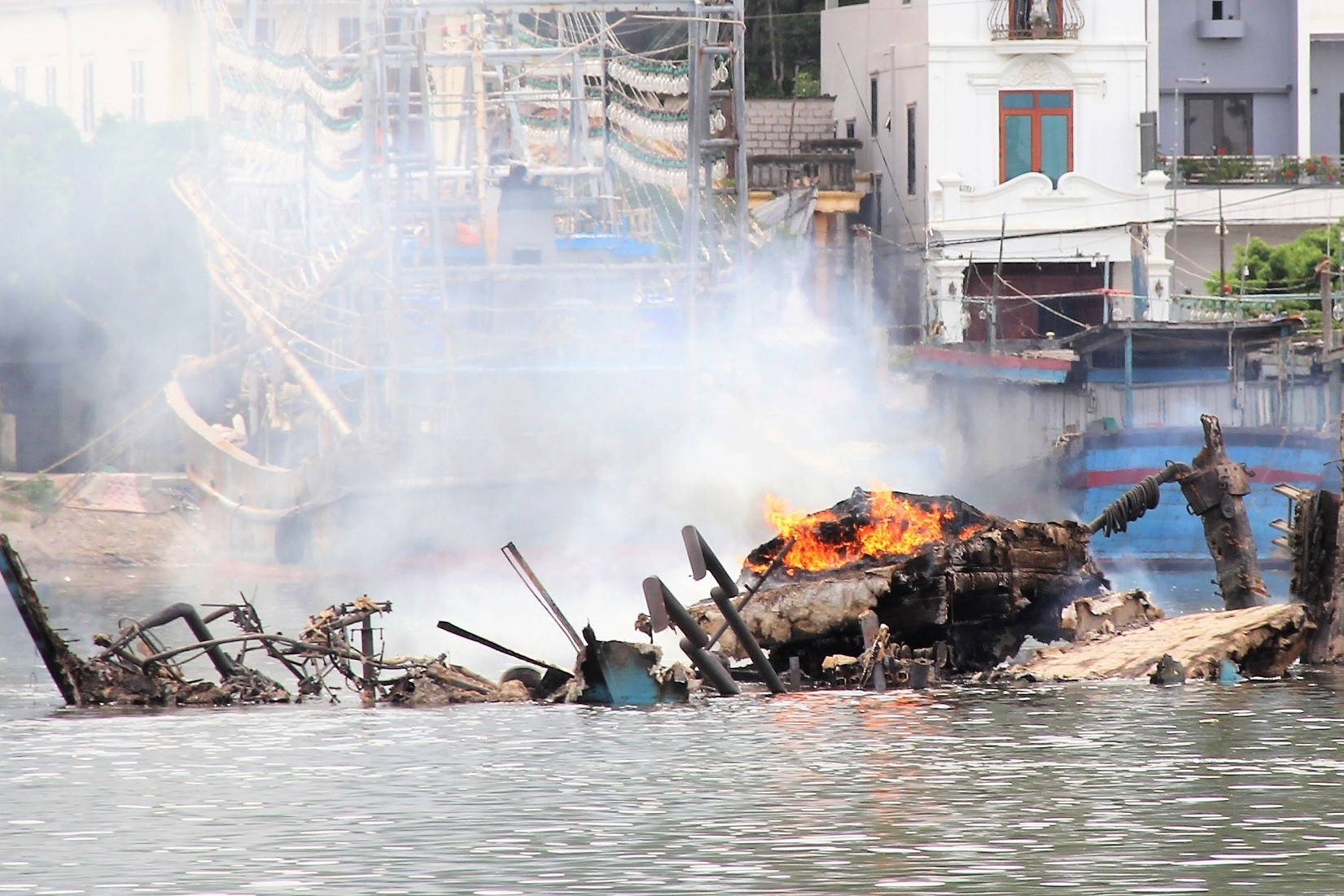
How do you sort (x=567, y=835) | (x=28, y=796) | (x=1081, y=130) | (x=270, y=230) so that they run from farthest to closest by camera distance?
(x=1081, y=130) < (x=270, y=230) < (x=28, y=796) < (x=567, y=835)

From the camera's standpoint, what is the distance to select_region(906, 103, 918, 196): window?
217ft

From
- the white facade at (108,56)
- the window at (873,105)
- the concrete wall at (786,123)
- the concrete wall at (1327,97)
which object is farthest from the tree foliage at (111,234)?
the concrete wall at (1327,97)

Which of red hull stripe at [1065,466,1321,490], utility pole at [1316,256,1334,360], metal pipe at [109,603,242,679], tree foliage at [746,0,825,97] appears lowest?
red hull stripe at [1065,466,1321,490]

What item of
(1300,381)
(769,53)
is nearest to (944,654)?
(1300,381)

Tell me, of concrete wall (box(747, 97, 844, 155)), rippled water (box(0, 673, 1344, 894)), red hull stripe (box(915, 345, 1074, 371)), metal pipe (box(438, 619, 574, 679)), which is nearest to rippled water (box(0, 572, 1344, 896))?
rippled water (box(0, 673, 1344, 894))

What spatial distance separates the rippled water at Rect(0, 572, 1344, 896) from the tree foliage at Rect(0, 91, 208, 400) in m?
38.1

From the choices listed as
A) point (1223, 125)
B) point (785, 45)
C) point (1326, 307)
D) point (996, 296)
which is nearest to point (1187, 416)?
point (1326, 307)

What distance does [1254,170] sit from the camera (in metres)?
64.9

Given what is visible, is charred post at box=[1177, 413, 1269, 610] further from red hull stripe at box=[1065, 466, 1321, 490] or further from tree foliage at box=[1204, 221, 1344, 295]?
tree foliage at box=[1204, 221, 1344, 295]

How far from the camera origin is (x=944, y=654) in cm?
3000

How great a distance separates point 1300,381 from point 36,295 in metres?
35.0

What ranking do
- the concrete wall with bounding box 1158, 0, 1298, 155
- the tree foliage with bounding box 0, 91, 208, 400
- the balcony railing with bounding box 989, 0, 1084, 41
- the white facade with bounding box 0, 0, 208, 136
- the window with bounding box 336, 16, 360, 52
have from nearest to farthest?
the balcony railing with bounding box 989, 0, 1084, 41
the tree foliage with bounding box 0, 91, 208, 400
the concrete wall with bounding box 1158, 0, 1298, 155
the window with bounding box 336, 16, 360, 52
the white facade with bounding box 0, 0, 208, 136

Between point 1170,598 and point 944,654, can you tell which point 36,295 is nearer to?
point 1170,598

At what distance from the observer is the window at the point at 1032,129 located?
6506cm
